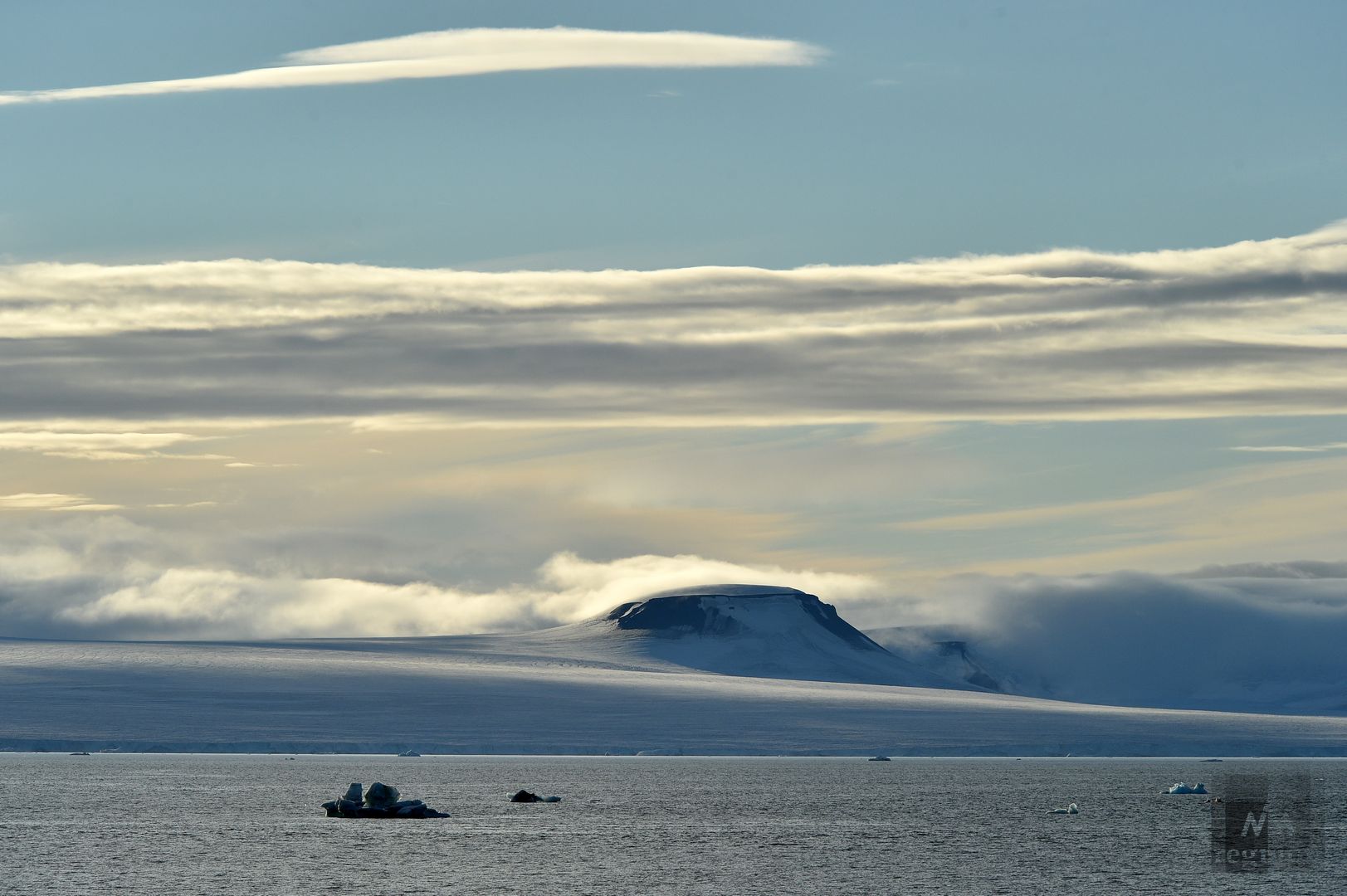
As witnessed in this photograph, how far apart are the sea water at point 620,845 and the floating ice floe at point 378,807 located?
5.74 ft

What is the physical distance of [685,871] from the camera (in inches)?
3826

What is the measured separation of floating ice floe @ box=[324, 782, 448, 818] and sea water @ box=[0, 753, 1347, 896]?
1.75 metres

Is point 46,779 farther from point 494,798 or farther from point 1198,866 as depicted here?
point 1198,866

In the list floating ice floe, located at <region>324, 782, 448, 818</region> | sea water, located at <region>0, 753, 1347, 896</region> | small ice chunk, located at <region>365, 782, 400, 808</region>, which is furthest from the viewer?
small ice chunk, located at <region>365, 782, 400, 808</region>

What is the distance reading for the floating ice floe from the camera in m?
132

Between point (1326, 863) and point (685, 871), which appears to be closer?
point (685, 871)

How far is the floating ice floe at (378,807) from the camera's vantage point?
132 metres

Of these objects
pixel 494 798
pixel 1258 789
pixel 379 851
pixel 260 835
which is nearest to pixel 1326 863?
pixel 379 851

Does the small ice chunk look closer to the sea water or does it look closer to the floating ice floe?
the floating ice floe

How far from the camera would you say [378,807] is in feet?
437

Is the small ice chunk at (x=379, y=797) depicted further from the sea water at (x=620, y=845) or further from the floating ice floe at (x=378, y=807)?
the sea water at (x=620, y=845)

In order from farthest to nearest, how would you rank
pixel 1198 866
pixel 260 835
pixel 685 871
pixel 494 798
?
pixel 494 798, pixel 260 835, pixel 1198 866, pixel 685 871

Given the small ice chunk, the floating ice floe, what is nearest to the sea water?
the floating ice floe

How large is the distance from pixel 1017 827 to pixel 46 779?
99.9 metres
